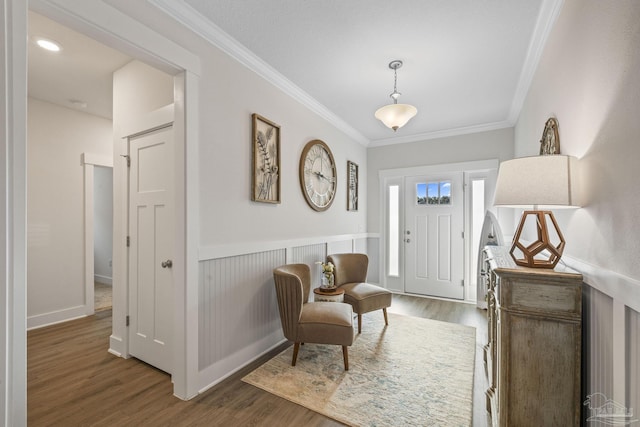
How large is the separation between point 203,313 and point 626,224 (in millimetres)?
2353

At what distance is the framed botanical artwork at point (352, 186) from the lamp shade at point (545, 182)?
3056mm

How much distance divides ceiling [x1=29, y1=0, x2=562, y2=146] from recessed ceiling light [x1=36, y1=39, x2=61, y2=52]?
0.21 feet

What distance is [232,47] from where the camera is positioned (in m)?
2.29

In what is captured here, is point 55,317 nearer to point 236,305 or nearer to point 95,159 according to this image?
point 95,159

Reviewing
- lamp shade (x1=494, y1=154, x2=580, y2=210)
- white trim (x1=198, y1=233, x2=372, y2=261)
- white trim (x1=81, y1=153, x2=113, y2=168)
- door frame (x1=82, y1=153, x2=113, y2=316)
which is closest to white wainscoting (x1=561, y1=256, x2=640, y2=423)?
lamp shade (x1=494, y1=154, x2=580, y2=210)

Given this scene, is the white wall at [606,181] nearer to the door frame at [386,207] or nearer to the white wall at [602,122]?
the white wall at [602,122]

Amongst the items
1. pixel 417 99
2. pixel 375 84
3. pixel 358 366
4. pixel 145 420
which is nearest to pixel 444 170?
pixel 417 99

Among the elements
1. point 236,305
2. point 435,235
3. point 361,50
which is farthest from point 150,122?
point 435,235

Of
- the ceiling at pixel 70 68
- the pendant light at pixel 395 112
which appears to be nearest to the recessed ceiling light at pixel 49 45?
the ceiling at pixel 70 68

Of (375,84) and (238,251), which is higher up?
(375,84)

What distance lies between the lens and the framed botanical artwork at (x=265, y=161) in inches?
99.8

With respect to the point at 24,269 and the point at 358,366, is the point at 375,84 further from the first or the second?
the point at 24,269

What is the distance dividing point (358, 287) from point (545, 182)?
7.37 feet

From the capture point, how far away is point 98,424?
5.63 feet
